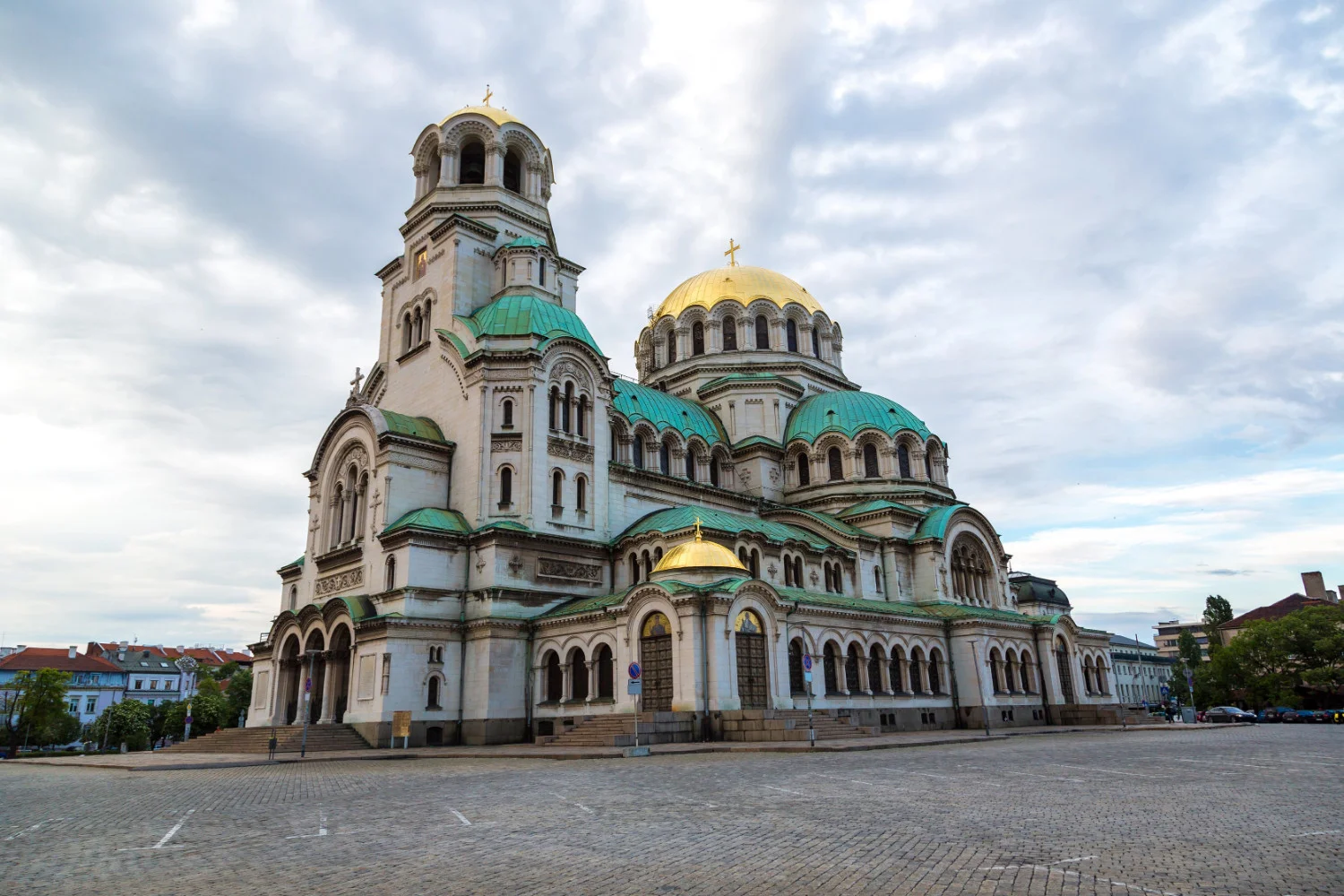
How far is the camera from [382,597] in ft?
116

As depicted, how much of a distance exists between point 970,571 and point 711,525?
19326 millimetres

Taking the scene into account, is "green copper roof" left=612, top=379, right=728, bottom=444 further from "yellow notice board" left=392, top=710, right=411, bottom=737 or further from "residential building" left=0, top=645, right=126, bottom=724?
"residential building" left=0, top=645, right=126, bottom=724

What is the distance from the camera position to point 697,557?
3244 centimetres

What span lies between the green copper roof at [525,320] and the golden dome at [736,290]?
615 inches

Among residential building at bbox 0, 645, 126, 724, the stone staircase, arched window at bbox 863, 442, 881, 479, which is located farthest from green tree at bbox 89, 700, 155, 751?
arched window at bbox 863, 442, 881, 479

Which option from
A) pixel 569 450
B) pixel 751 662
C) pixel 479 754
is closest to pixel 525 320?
pixel 569 450

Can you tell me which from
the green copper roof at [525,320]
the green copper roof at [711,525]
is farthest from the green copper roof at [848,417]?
the green copper roof at [525,320]

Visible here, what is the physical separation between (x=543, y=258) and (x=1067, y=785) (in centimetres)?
3402

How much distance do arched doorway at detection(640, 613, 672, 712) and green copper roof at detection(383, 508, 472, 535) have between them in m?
9.41

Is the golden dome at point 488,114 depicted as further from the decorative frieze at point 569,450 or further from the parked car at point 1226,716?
the parked car at point 1226,716

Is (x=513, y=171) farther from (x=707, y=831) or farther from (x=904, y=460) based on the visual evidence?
(x=707, y=831)

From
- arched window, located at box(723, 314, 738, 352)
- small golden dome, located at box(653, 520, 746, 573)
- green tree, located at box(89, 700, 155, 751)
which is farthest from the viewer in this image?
green tree, located at box(89, 700, 155, 751)

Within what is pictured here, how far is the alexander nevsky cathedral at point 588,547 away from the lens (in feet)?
107

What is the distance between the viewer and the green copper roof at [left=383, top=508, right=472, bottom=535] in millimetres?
35531
